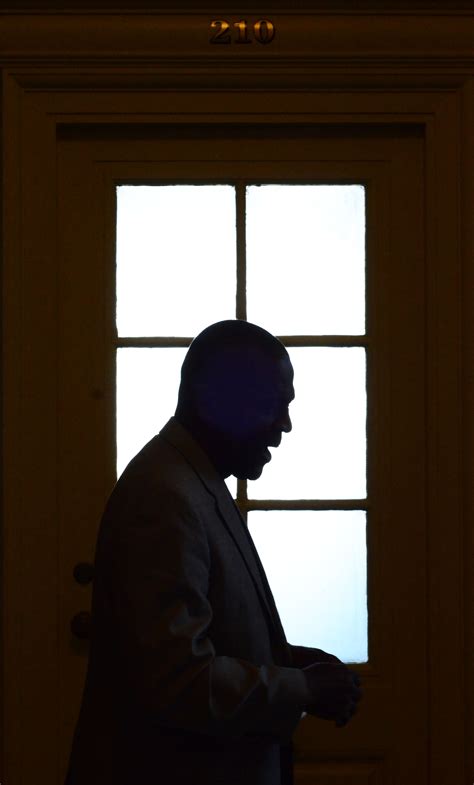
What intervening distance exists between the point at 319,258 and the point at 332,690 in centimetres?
113

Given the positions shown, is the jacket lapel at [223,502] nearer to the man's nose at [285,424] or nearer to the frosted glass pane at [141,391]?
the man's nose at [285,424]

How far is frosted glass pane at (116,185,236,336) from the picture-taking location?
2.05 m

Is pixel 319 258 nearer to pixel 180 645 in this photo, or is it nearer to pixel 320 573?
pixel 320 573

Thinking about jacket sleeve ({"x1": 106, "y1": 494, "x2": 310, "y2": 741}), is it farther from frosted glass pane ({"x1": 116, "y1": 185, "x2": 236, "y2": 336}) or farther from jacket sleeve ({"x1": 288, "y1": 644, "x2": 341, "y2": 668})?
frosted glass pane ({"x1": 116, "y1": 185, "x2": 236, "y2": 336})

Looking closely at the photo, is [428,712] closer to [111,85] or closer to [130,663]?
[130,663]

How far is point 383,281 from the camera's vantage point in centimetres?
204

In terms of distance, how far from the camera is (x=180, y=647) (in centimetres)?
103

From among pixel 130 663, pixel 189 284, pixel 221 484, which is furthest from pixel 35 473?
pixel 130 663

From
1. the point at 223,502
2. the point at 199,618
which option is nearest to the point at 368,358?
the point at 223,502

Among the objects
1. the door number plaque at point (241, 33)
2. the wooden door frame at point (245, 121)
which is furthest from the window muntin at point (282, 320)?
the door number plaque at point (241, 33)

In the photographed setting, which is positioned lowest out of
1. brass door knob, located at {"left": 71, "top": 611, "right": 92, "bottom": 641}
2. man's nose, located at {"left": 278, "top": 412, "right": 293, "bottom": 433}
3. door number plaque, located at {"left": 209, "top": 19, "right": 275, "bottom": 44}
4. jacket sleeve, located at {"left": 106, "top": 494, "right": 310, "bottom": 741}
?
brass door knob, located at {"left": 71, "top": 611, "right": 92, "bottom": 641}

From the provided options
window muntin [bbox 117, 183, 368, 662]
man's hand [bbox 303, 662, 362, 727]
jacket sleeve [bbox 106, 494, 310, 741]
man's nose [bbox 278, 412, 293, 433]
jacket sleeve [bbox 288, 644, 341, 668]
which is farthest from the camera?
window muntin [bbox 117, 183, 368, 662]

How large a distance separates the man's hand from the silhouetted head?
10.6 inches

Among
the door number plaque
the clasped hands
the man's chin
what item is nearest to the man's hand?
the clasped hands
